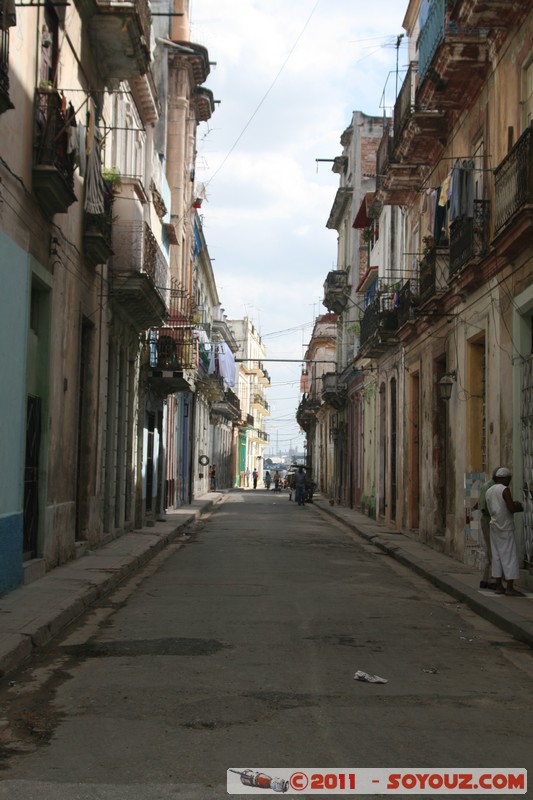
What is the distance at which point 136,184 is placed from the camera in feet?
56.3

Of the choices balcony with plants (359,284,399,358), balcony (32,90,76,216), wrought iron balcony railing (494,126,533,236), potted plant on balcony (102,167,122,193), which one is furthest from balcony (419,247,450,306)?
balcony (32,90,76,216)

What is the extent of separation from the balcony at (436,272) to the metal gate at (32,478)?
752 centimetres

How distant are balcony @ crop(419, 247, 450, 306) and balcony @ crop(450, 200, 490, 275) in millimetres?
1643

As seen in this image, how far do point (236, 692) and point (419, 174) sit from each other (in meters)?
15.2

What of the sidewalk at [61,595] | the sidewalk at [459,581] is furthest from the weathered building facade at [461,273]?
the sidewalk at [61,595]

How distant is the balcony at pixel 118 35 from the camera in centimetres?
1457

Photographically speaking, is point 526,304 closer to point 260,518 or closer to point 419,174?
point 419,174

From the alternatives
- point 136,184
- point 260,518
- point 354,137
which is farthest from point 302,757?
point 354,137

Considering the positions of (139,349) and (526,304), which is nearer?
(526,304)

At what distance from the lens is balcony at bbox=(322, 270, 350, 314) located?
129ft

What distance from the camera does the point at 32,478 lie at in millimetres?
12547

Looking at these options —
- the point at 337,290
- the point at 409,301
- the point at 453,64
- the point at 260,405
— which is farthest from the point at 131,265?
the point at 260,405

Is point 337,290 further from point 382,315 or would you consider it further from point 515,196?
point 515,196

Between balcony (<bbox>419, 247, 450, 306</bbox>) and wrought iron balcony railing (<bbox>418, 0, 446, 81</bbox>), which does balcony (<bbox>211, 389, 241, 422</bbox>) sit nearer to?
wrought iron balcony railing (<bbox>418, 0, 446, 81</bbox>)
